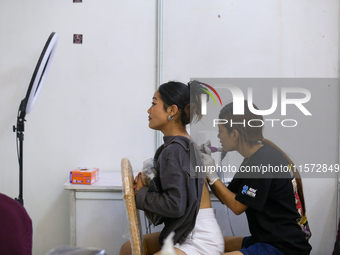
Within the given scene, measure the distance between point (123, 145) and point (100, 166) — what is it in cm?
22

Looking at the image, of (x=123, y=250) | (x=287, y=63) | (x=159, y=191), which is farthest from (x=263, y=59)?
(x=123, y=250)

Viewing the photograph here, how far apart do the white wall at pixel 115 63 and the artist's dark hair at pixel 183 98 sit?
63cm

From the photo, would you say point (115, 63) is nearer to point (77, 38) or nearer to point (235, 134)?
point (77, 38)

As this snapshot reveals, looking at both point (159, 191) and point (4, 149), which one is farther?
point (4, 149)

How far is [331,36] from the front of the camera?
1859mm

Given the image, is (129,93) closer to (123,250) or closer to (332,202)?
(123,250)

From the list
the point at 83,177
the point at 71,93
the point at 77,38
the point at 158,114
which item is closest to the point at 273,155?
the point at 158,114

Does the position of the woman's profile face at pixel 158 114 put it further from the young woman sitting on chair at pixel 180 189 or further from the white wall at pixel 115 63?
the white wall at pixel 115 63

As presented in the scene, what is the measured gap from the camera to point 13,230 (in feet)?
2.82

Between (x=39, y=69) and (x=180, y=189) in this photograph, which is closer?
(x=180, y=189)

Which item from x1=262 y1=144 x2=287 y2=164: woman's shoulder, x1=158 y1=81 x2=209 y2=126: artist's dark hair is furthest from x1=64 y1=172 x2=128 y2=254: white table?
x1=262 y1=144 x2=287 y2=164: woman's shoulder

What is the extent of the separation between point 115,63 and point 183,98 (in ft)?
2.73

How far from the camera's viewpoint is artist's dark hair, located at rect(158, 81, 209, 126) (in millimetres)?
1209

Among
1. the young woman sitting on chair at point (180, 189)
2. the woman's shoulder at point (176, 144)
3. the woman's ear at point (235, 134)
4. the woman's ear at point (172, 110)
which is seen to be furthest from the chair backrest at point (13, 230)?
the woman's ear at point (235, 134)
